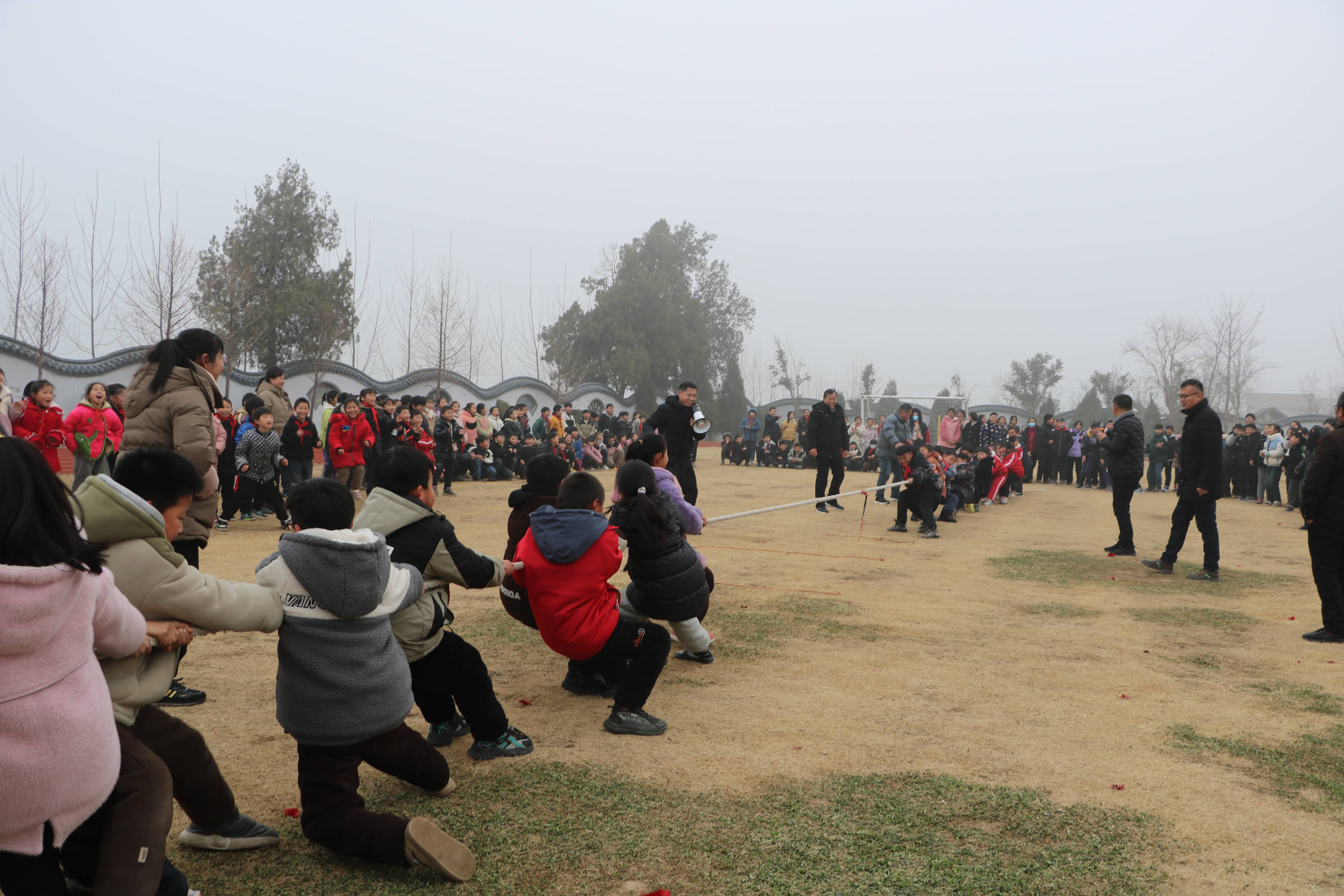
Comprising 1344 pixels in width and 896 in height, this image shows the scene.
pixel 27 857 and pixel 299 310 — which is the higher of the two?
pixel 299 310

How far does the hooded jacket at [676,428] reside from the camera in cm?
915

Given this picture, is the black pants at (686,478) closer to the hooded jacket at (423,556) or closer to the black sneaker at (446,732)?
the black sneaker at (446,732)

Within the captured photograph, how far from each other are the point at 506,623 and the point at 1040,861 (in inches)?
160

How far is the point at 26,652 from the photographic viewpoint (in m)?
1.90

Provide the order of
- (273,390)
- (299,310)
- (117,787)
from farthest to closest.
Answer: (299,310)
(273,390)
(117,787)

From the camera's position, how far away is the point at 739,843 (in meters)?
2.99

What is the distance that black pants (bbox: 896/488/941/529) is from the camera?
37.9 ft

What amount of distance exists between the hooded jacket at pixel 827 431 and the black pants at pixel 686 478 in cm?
351

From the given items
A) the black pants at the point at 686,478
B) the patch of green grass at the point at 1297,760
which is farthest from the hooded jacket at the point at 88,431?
the patch of green grass at the point at 1297,760

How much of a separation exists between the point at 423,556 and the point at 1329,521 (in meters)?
6.38

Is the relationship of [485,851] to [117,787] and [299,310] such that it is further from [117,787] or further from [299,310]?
[299,310]

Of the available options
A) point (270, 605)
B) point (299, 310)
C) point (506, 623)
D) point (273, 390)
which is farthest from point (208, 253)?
point (270, 605)

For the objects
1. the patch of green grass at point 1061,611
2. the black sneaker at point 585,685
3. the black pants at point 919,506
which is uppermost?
the black pants at point 919,506

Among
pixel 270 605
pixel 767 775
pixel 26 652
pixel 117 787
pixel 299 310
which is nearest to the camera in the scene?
pixel 26 652
